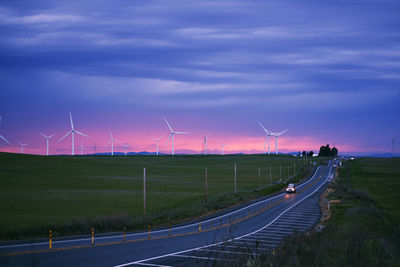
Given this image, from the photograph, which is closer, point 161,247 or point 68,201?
point 161,247

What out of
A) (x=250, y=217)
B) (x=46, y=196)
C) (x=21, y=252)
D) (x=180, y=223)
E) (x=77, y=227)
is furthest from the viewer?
(x=46, y=196)

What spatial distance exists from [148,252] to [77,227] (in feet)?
47.2

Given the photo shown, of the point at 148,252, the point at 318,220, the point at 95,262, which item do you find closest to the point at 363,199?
the point at 318,220

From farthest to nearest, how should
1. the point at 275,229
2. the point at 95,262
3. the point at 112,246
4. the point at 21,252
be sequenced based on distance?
the point at 275,229 → the point at 112,246 → the point at 21,252 → the point at 95,262

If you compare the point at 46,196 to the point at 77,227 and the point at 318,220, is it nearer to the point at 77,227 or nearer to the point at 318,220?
the point at 77,227

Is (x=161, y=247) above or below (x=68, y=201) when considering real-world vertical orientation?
above

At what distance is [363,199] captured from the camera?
3029 inches

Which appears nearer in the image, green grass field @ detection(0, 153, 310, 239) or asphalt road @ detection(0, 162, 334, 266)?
asphalt road @ detection(0, 162, 334, 266)

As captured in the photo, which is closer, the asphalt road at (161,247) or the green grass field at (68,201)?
the asphalt road at (161,247)

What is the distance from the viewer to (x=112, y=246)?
1149 inches

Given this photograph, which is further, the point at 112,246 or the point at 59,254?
the point at 112,246

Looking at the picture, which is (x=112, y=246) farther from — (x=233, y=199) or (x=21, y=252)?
(x=233, y=199)

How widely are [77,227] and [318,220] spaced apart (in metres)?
27.9

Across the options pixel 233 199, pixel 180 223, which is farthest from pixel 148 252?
pixel 233 199
